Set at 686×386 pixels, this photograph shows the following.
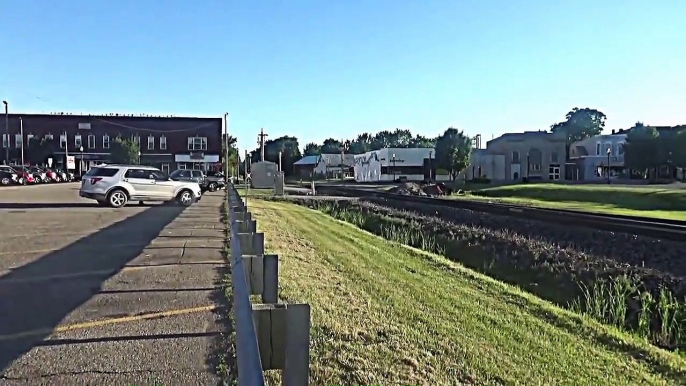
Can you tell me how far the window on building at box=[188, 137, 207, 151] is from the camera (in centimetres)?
8781

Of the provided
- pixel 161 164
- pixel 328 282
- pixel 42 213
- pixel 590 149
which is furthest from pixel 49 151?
pixel 328 282

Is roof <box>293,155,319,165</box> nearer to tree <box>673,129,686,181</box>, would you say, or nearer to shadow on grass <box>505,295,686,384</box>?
tree <box>673,129,686,181</box>

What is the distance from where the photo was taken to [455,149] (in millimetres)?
86625

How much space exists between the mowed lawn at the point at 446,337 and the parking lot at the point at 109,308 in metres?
1.06

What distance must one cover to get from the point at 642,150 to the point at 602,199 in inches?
1475

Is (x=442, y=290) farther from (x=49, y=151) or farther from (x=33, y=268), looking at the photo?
(x=49, y=151)

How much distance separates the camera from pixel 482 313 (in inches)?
352

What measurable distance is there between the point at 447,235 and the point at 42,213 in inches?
548

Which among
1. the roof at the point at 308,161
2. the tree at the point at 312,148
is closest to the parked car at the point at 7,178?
the roof at the point at 308,161

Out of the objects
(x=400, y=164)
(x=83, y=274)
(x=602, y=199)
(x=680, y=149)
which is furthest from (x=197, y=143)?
(x=83, y=274)

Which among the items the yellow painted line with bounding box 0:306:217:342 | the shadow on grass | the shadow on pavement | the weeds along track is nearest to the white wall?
the weeds along track

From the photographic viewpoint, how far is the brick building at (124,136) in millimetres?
87125

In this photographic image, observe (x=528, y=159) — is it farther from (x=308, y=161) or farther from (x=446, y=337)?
(x=446, y=337)

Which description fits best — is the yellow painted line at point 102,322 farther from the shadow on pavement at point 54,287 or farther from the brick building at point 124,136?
the brick building at point 124,136
